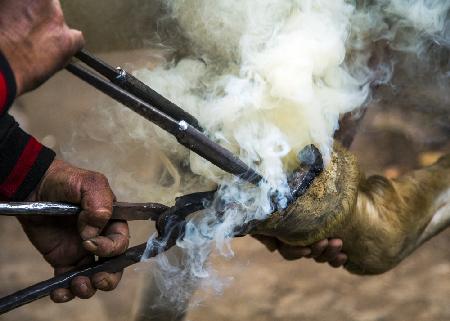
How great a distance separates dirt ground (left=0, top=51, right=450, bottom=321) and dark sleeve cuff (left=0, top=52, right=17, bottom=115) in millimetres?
1903

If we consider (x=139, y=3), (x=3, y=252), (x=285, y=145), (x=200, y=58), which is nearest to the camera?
(x=285, y=145)

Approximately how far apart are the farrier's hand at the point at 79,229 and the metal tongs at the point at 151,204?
1.3 inches

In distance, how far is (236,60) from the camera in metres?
2.00

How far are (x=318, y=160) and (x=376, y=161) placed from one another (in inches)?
67.4

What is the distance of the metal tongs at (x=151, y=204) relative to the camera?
4.80 feet

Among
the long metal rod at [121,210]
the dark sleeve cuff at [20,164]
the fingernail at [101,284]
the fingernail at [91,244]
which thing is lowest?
the fingernail at [101,284]

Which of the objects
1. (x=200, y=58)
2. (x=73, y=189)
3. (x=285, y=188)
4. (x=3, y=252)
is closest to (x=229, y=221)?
(x=285, y=188)

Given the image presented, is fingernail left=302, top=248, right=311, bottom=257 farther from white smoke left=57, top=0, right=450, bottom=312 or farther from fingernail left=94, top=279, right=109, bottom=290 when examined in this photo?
fingernail left=94, top=279, right=109, bottom=290

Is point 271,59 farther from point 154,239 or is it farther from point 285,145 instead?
Result: point 154,239

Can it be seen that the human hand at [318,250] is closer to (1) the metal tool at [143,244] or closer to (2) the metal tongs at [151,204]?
(2) the metal tongs at [151,204]

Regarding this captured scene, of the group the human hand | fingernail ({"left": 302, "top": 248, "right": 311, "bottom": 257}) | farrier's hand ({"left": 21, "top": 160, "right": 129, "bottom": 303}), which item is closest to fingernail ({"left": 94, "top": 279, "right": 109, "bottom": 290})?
farrier's hand ({"left": 21, "top": 160, "right": 129, "bottom": 303})

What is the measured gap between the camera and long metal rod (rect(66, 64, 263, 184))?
1.42 metres

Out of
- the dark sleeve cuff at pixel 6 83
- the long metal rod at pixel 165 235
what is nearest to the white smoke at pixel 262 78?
the long metal rod at pixel 165 235

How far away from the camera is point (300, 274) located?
123 inches
